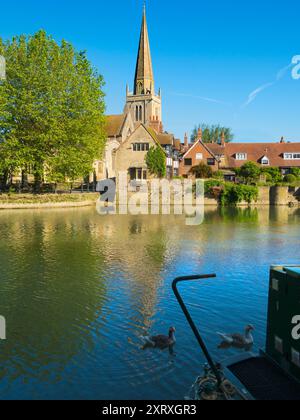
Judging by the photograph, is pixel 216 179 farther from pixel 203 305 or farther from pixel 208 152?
pixel 203 305

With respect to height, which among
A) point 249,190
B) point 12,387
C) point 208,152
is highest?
point 208,152

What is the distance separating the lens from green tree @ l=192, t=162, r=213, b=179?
89.9 meters

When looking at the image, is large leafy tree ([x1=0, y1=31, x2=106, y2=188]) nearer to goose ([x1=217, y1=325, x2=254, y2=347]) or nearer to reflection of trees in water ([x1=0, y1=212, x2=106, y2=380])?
reflection of trees in water ([x1=0, y1=212, x2=106, y2=380])

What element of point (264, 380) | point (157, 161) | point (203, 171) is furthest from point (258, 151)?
point (264, 380)

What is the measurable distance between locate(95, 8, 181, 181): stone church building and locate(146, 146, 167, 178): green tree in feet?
4.48

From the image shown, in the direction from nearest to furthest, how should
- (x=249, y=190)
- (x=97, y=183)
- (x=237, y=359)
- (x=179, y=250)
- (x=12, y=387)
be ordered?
(x=12, y=387), (x=237, y=359), (x=179, y=250), (x=249, y=190), (x=97, y=183)

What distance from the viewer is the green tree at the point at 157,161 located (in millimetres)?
87375

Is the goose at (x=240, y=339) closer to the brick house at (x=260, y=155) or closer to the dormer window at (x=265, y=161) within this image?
the brick house at (x=260, y=155)

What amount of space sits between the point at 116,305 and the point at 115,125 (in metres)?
92.4

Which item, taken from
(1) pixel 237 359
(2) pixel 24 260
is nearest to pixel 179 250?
(2) pixel 24 260

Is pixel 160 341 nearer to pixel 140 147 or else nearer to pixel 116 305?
pixel 116 305

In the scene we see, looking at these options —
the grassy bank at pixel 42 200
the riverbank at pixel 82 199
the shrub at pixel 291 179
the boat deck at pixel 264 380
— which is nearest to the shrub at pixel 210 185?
the riverbank at pixel 82 199

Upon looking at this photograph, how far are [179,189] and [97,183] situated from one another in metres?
19.5

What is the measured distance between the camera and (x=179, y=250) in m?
31.1
